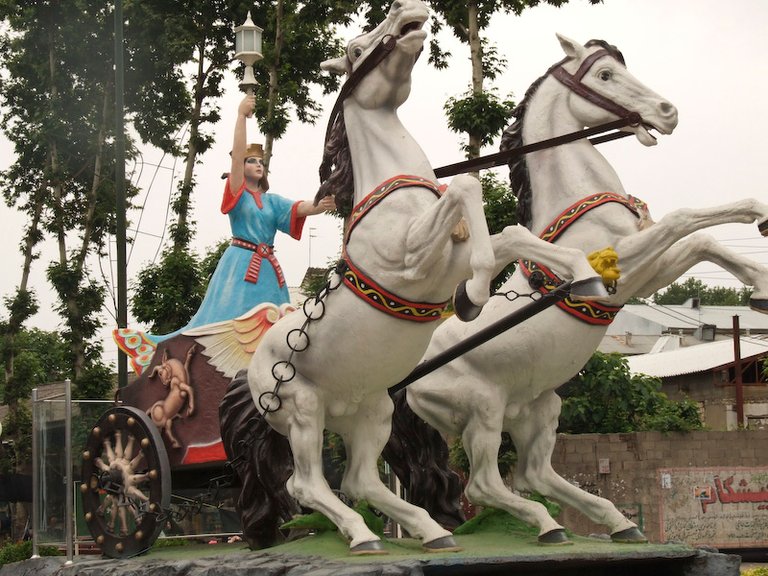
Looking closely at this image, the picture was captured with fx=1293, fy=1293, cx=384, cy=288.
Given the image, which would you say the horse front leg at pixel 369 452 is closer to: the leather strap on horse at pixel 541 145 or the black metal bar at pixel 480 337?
the black metal bar at pixel 480 337

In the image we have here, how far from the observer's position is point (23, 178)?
20781 millimetres

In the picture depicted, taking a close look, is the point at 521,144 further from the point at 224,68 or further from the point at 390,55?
the point at 224,68

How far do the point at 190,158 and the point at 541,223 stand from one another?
10.5 m

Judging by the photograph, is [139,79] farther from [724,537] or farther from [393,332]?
[393,332]

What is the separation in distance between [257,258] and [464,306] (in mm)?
2303

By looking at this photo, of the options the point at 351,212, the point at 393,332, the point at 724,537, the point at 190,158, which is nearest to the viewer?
the point at 393,332

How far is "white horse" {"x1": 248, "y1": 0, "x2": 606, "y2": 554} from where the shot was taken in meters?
5.83

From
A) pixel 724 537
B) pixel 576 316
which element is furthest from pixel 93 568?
pixel 724 537

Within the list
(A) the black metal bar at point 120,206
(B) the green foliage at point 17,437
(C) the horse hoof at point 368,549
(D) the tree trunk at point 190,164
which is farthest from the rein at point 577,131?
(B) the green foliage at point 17,437

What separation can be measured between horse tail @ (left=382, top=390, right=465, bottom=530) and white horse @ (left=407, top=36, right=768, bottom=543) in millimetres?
252

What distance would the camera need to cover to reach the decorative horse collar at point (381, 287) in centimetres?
601

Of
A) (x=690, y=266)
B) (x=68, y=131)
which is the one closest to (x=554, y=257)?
(x=690, y=266)

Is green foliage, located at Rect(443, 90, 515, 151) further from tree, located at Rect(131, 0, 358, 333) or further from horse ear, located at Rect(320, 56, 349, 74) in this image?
horse ear, located at Rect(320, 56, 349, 74)

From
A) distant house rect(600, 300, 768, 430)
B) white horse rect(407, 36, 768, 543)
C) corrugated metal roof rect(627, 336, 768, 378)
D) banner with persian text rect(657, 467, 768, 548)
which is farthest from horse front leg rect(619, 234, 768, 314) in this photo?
corrugated metal roof rect(627, 336, 768, 378)
